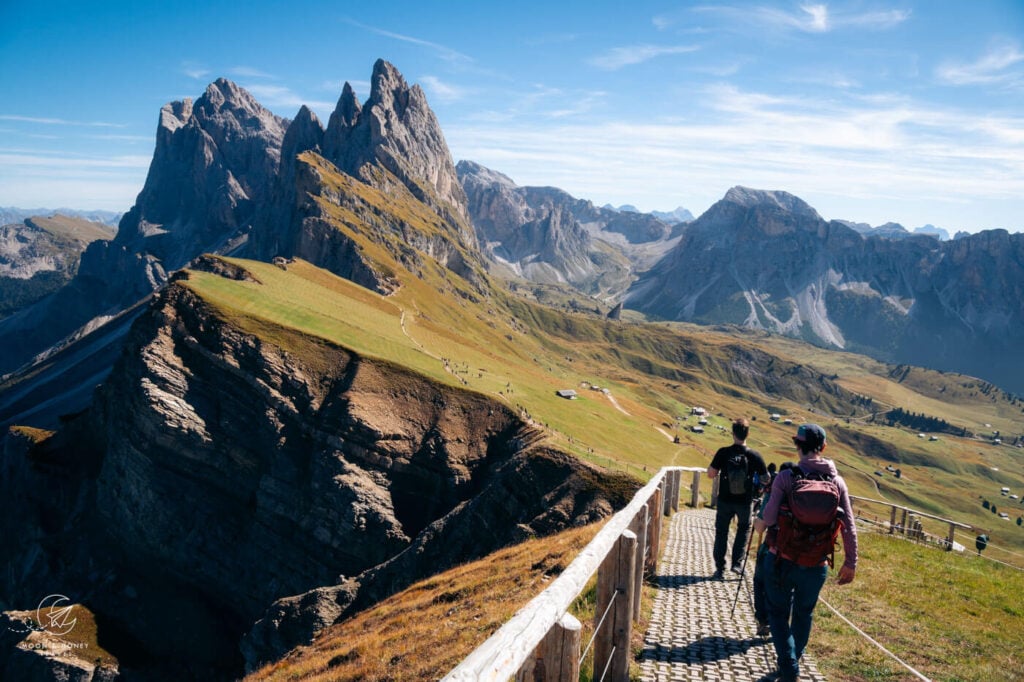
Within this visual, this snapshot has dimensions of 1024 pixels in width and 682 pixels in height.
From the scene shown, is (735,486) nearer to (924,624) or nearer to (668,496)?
(924,624)

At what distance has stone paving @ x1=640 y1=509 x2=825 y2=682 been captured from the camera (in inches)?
372

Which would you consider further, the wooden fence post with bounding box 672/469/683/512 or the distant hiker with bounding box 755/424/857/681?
the wooden fence post with bounding box 672/469/683/512

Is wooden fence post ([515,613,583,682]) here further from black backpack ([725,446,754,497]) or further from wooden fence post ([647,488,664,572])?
black backpack ([725,446,754,497])

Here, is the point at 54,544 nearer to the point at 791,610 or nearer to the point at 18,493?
the point at 18,493

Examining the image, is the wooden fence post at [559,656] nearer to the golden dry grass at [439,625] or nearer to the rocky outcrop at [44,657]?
the golden dry grass at [439,625]

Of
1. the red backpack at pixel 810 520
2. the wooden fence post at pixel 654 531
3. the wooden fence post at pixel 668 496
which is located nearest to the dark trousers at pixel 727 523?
the wooden fence post at pixel 654 531

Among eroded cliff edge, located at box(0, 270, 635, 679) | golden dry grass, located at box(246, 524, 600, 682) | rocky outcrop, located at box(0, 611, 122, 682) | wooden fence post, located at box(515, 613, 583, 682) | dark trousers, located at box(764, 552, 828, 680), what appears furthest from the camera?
eroded cliff edge, located at box(0, 270, 635, 679)

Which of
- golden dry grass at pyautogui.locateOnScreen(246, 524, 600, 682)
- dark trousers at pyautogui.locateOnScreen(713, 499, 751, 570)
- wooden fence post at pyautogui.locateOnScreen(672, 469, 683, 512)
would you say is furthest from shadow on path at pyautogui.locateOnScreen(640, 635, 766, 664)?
wooden fence post at pyautogui.locateOnScreen(672, 469, 683, 512)

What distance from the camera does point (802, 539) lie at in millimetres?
8867

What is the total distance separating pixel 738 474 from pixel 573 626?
429 inches

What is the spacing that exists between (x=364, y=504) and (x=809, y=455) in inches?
2060

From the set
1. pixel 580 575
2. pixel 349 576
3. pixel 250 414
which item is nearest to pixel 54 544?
pixel 250 414

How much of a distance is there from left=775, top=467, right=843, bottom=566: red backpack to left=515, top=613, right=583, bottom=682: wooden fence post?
17.5ft

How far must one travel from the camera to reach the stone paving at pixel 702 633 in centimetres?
944
